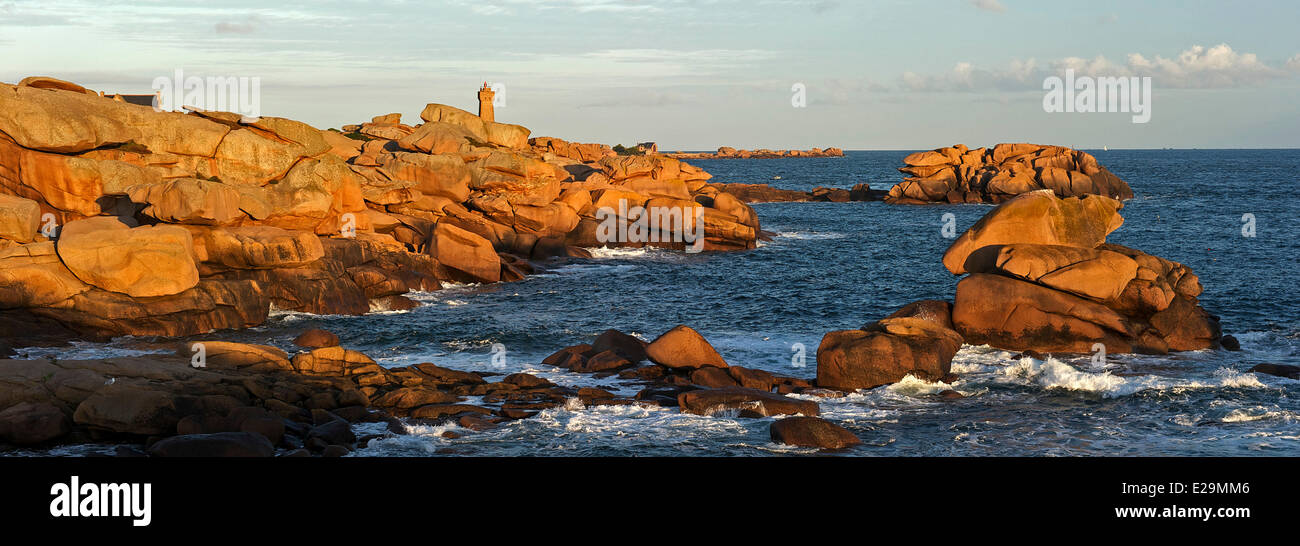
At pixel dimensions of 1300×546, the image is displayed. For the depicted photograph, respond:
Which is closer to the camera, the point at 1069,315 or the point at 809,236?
the point at 1069,315

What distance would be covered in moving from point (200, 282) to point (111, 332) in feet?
11.7

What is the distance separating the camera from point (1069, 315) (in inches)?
1141

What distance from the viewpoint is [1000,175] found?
9988 cm

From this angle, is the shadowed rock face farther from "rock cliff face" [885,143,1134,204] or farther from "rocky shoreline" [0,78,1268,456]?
"rock cliff face" [885,143,1134,204]

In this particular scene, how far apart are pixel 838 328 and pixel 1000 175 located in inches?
2815

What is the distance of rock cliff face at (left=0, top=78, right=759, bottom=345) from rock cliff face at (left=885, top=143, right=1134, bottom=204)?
59.6 m

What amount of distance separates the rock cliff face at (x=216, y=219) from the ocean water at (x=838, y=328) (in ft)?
5.28

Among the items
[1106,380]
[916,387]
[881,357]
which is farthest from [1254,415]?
[881,357]

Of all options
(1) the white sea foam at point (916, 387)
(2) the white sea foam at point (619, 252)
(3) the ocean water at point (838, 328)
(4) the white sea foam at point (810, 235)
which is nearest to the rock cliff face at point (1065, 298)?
(3) the ocean water at point (838, 328)

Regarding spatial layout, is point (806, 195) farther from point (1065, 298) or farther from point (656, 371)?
point (656, 371)

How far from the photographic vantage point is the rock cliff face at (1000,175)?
97938 millimetres

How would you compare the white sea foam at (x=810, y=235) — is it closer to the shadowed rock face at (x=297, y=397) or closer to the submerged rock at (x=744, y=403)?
the shadowed rock face at (x=297, y=397)
